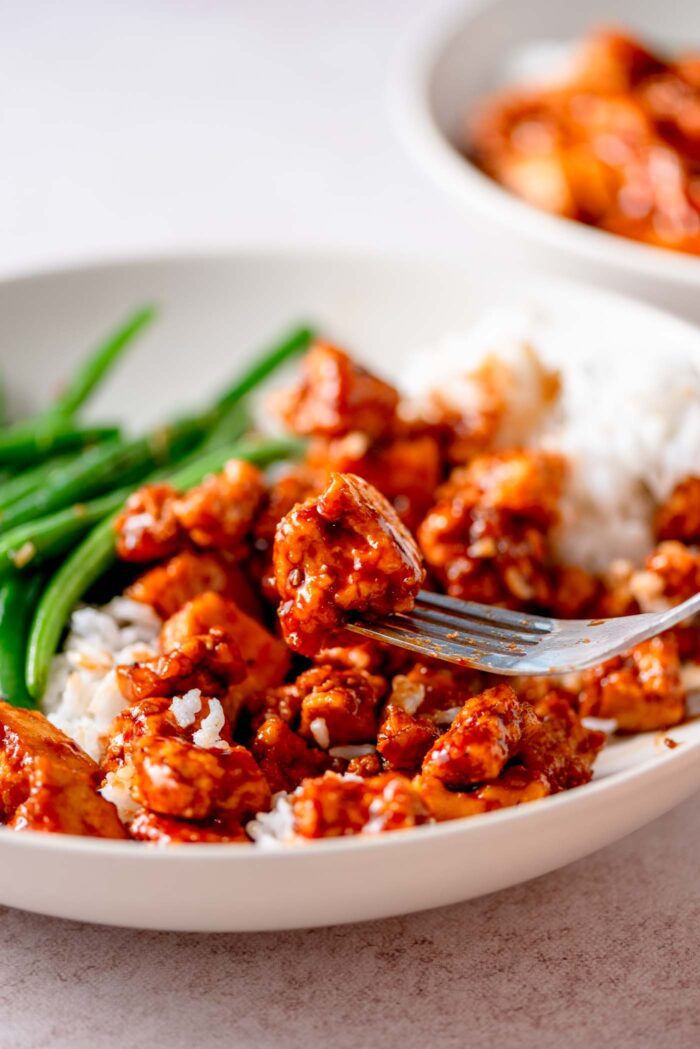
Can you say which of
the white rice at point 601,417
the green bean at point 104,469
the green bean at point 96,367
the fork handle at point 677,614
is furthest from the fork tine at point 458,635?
the green bean at point 96,367

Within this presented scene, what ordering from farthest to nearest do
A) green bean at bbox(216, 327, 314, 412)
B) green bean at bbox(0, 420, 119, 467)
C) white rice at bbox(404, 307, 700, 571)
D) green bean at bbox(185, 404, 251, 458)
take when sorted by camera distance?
1. green bean at bbox(216, 327, 314, 412)
2. green bean at bbox(185, 404, 251, 458)
3. green bean at bbox(0, 420, 119, 467)
4. white rice at bbox(404, 307, 700, 571)

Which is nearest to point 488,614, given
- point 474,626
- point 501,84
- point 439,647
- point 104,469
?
point 474,626

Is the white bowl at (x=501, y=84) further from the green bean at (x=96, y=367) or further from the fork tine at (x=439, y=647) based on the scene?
the fork tine at (x=439, y=647)

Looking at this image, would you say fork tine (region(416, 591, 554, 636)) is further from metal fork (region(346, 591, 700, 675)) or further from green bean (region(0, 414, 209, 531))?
green bean (region(0, 414, 209, 531))

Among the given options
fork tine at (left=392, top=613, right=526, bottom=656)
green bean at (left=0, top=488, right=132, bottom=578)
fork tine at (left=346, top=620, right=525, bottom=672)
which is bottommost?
green bean at (left=0, top=488, right=132, bottom=578)

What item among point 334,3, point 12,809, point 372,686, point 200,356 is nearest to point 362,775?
point 372,686

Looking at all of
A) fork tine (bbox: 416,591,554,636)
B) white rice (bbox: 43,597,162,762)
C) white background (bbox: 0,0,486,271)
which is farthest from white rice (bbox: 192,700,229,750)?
white background (bbox: 0,0,486,271)

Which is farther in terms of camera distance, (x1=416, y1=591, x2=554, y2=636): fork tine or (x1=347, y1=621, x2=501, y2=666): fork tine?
(x1=416, y1=591, x2=554, y2=636): fork tine

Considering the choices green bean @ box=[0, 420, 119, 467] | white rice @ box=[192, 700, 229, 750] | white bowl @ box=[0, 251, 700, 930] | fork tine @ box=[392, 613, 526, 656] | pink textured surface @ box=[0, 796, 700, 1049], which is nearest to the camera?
white bowl @ box=[0, 251, 700, 930]
